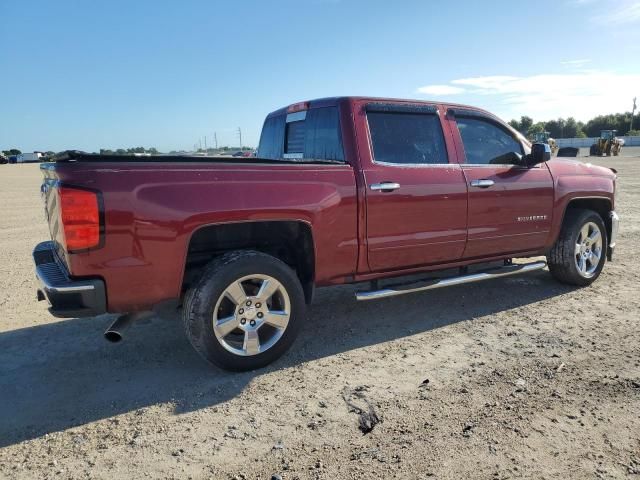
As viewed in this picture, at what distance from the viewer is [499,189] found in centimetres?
483

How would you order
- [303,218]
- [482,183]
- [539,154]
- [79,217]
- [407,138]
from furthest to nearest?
[539,154]
[482,183]
[407,138]
[303,218]
[79,217]

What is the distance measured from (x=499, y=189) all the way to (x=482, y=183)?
243mm

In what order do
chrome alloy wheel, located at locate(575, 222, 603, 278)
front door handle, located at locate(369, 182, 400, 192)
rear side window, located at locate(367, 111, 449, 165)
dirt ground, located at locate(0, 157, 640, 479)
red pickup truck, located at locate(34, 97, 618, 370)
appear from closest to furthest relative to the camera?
dirt ground, located at locate(0, 157, 640, 479)
red pickup truck, located at locate(34, 97, 618, 370)
front door handle, located at locate(369, 182, 400, 192)
rear side window, located at locate(367, 111, 449, 165)
chrome alloy wheel, located at locate(575, 222, 603, 278)

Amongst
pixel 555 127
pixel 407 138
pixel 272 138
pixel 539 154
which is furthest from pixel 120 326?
pixel 555 127

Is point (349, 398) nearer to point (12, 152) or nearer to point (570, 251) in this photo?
point (570, 251)

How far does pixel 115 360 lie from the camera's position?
3855 millimetres

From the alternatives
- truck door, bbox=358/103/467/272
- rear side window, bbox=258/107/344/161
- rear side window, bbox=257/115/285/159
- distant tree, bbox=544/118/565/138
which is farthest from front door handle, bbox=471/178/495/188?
distant tree, bbox=544/118/565/138

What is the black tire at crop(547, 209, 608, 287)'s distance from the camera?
5391 mm

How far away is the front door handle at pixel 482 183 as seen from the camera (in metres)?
4.66

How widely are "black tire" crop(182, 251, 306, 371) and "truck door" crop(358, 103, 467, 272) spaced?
0.84 metres

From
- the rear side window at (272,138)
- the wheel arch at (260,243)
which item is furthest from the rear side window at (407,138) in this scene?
the rear side window at (272,138)

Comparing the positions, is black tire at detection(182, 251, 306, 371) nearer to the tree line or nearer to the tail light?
the tail light

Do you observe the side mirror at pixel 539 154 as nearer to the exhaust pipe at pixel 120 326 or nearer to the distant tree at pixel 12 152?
the exhaust pipe at pixel 120 326

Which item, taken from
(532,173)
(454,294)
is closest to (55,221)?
(454,294)
